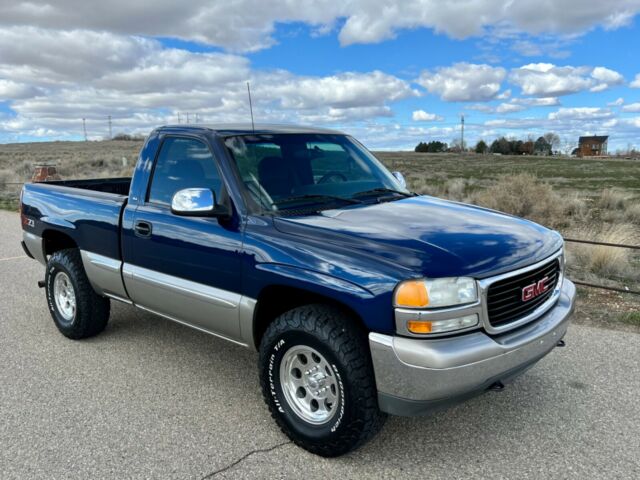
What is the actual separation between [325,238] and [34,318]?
166 inches

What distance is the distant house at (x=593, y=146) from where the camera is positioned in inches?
4271

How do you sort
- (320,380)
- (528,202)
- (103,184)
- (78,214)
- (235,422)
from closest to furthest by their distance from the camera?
(320,380) < (235,422) < (78,214) < (103,184) < (528,202)

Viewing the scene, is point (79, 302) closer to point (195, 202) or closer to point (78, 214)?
point (78, 214)

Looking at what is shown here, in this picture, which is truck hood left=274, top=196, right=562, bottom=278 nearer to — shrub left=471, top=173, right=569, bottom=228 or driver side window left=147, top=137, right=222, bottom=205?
driver side window left=147, top=137, right=222, bottom=205

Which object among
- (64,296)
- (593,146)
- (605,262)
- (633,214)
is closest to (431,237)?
(64,296)

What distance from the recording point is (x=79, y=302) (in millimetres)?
5117

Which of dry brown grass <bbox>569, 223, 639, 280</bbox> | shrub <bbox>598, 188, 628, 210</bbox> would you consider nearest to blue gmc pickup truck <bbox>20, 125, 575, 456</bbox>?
dry brown grass <bbox>569, 223, 639, 280</bbox>

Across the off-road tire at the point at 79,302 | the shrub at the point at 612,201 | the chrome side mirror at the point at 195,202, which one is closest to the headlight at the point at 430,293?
the chrome side mirror at the point at 195,202

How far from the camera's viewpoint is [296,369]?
11.5 ft

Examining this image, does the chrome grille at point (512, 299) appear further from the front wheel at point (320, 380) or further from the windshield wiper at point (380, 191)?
the windshield wiper at point (380, 191)

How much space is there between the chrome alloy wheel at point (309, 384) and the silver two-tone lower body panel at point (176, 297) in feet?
1.28

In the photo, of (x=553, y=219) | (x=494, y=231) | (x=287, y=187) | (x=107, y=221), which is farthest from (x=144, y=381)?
(x=553, y=219)

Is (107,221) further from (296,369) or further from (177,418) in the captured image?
(296,369)

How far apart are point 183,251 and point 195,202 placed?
1.76ft
